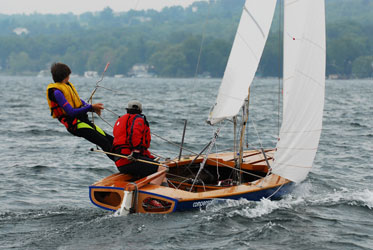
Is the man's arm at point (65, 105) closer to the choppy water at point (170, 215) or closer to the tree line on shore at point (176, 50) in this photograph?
the choppy water at point (170, 215)

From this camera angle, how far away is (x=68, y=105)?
6.91 meters

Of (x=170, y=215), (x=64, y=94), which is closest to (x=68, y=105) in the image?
(x=64, y=94)

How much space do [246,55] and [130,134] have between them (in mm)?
1921

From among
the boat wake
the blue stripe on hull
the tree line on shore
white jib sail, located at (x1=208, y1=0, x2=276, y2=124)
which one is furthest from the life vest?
the tree line on shore

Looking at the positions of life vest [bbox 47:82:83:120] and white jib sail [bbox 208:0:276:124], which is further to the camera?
white jib sail [bbox 208:0:276:124]

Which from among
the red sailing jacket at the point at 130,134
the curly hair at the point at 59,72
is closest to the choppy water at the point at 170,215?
the red sailing jacket at the point at 130,134

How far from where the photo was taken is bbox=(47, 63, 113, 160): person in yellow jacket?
6930 mm

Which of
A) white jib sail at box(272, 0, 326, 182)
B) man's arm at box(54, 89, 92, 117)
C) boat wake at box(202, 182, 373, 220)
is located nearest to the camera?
man's arm at box(54, 89, 92, 117)

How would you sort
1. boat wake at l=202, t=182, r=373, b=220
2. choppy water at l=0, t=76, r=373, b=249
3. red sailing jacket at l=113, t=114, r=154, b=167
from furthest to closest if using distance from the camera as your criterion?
boat wake at l=202, t=182, r=373, b=220, red sailing jacket at l=113, t=114, r=154, b=167, choppy water at l=0, t=76, r=373, b=249

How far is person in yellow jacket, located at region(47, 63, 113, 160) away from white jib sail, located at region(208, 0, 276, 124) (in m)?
1.66

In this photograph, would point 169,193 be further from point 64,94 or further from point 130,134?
point 64,94

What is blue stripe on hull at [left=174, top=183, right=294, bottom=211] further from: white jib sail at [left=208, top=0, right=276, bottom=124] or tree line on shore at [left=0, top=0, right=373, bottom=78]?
tree line on shore at [left=0, top=0, right=373, bottom=78]

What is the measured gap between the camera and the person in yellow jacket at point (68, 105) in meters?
6.93

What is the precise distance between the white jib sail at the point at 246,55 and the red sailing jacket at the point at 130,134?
41.7 inches
